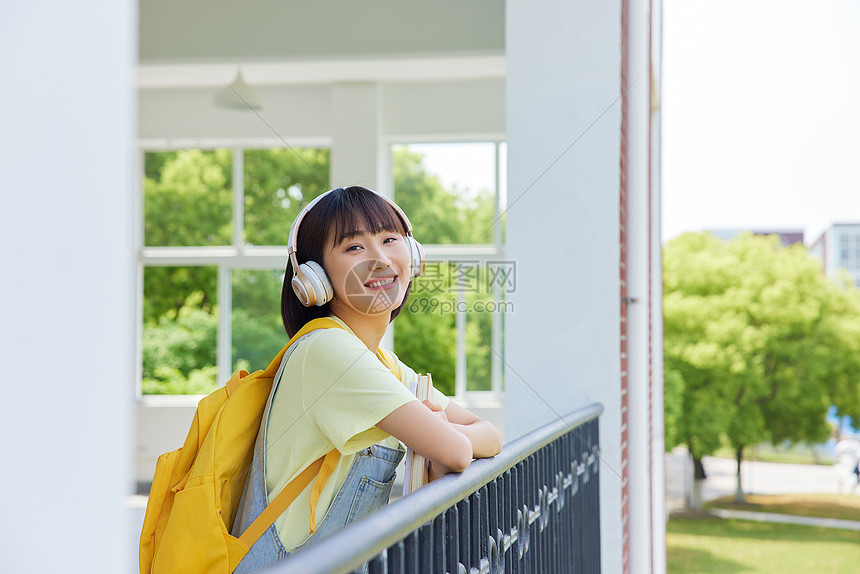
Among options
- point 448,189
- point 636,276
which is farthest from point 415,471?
point 448,189

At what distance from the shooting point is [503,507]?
5.07 feet

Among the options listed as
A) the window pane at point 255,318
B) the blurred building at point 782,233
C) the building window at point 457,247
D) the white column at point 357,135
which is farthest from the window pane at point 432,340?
the blurred building at point 782,233

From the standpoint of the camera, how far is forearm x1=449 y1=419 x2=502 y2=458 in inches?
55.9

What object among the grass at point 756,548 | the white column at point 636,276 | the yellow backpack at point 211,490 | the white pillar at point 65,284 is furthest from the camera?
the grass at point 756,548

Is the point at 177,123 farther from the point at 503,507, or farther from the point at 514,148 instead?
the point at 503,507

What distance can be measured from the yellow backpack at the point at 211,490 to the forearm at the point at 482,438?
24cm

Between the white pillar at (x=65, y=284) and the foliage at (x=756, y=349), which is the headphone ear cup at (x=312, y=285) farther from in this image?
the foliage at (x=756, y=349)

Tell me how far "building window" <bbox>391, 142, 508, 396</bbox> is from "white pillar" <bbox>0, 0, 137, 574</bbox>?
7.32 m

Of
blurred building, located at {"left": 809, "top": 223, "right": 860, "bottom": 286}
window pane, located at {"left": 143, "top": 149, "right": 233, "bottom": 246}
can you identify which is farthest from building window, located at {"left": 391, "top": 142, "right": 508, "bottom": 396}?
blurred building, located at {"left": 809, "top": 223, "right": 860, "bottom": 286}

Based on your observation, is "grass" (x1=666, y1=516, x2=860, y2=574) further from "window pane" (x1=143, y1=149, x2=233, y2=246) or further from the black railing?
the black railing

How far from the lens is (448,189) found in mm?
8070

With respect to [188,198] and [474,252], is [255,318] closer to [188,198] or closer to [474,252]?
[188,198]

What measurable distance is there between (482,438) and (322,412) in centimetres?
31

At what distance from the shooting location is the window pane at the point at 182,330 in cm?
846
